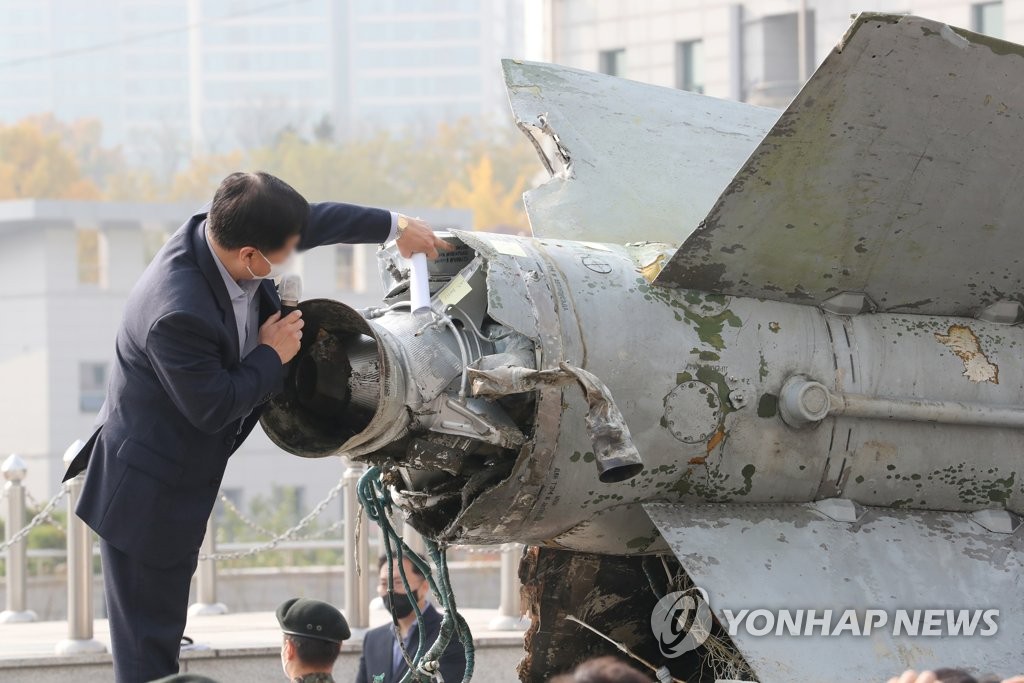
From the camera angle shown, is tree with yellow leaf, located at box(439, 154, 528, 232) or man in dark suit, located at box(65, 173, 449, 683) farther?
tree with yellow leaf, located at box(439, 154, 528, 232)

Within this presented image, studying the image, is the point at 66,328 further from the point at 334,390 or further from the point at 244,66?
the point at 244,66

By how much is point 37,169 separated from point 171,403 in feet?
155

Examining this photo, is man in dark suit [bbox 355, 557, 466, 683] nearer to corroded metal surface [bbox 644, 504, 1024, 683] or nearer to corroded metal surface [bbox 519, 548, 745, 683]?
corroded metal surface [bbox 519, 548, 745, 683]

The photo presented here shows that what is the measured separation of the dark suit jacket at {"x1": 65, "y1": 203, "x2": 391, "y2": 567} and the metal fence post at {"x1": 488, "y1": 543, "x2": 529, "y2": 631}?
3.89 metres

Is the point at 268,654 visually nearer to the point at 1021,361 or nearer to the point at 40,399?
the point at 1021,361

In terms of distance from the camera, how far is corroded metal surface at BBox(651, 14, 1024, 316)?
13.5 ft

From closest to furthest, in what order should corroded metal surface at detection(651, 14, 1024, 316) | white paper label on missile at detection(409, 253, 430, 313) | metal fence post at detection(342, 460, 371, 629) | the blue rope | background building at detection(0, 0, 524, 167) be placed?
corroded metal surface at detection(651, 14, 1024, 316) < white paper label on missile at detection(409, 253, 430, 313) < the blue rope < metal fence post at detection(342, 460, 371, 629) < background building at detection(0, 0, 524, 167)

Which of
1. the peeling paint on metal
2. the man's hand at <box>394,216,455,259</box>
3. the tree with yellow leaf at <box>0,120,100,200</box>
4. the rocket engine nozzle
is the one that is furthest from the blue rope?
the tree with yellow leaf at <box>0,120,100,200</box>

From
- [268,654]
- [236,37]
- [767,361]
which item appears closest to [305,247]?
[767,361]

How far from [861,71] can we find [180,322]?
1.96 m

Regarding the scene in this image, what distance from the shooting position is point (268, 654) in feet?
23.1

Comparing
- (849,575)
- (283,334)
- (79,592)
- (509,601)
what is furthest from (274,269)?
(509,601)

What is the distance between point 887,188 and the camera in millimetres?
4426

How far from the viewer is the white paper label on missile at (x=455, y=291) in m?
4.34
